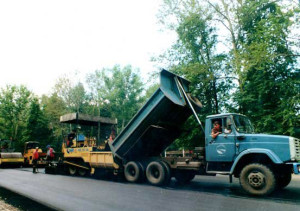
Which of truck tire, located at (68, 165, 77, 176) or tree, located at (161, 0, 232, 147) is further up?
tree, located at (161, 0, 232, 147)

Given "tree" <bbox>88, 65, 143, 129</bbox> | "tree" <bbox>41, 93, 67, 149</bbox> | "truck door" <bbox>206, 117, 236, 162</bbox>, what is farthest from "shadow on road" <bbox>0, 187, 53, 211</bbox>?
"tree" <bbox>88, 65, 143, 129</bbox>

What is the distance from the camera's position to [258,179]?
641cm

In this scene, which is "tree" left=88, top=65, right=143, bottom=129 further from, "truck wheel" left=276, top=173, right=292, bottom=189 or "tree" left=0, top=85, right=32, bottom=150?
"truck wheel" left=276, top=173, right=292, bottom=189

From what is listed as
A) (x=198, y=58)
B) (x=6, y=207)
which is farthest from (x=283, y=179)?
(x=198, y=58)

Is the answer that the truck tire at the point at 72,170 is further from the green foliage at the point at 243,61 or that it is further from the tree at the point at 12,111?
the tree at the point at 12,111

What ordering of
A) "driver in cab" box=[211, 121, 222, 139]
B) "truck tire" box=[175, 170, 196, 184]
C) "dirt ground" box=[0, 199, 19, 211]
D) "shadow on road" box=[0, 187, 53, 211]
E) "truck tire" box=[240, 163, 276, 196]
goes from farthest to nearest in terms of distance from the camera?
"truck tire" box=[175, 170, 196, 184] < "driver in cab" box=[211, 121, 222, 139] < "truck tire" box=[240, 163, 276, 196] < "shadow on road" box=[0, 187, 53, 211] < "dirt ground" box=[0, 199, 19, 211]

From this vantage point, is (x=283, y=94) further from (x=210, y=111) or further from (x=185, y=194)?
(x=185, y=194)

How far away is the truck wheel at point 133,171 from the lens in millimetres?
9000

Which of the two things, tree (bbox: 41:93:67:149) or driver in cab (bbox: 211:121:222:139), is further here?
tree (bbox: 41:93:67:149)

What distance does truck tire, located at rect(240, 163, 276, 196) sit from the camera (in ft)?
20.4

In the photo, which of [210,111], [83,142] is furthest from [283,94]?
[83,142]

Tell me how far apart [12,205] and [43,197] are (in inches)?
45.9

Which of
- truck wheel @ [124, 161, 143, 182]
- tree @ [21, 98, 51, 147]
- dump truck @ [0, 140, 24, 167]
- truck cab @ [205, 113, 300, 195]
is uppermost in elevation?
tree @ [21, 98, 51, 147]

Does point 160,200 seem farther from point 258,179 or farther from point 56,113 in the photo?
point 56,113
